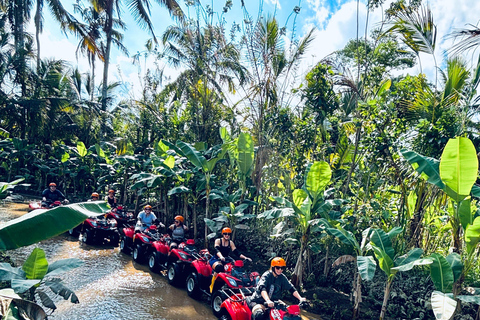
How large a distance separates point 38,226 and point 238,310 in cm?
309

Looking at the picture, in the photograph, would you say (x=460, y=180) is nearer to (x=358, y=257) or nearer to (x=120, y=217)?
(x=358, y=257)

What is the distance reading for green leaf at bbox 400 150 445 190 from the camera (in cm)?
504

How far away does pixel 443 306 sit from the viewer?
13.1 feet

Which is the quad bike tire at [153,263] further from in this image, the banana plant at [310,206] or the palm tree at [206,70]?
the palm tree at [206,70]

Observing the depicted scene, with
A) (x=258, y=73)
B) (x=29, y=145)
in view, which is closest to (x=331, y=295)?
(x=258, y=73)

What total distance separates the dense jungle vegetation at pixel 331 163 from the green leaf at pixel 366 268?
0.02m

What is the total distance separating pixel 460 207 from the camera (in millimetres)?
4867

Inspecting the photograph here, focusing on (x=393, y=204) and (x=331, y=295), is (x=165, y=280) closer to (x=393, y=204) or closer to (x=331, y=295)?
(x=331, y=295)

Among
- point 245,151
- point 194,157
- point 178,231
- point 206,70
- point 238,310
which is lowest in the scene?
point 238,310

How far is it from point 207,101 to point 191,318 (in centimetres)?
853

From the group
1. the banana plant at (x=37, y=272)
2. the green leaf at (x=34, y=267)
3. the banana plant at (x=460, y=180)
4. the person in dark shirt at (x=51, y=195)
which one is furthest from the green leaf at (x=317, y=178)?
the person in dark shirt at (x=51, y=195)

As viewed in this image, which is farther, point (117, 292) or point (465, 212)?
point (117, 292)

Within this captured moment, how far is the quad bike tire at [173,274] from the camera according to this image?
22.9 ft

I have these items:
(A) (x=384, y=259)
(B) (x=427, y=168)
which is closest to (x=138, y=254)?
(A) (x=384, y=259)
